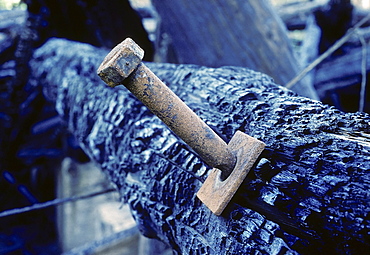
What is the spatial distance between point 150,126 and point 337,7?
2392 mm

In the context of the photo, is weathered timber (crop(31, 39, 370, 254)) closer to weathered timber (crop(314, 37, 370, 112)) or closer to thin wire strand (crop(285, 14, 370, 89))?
thin wire strand (crop(285, 14, 370, 89))

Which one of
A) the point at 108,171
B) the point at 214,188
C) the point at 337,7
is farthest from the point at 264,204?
the point at 337,7

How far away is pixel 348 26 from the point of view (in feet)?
9.02

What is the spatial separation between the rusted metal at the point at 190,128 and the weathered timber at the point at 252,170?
3cm

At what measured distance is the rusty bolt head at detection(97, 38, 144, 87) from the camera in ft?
1.89

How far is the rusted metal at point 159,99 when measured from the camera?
583 millimetres

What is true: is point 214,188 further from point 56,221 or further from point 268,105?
point 56,221

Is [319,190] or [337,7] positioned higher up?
[337,7]

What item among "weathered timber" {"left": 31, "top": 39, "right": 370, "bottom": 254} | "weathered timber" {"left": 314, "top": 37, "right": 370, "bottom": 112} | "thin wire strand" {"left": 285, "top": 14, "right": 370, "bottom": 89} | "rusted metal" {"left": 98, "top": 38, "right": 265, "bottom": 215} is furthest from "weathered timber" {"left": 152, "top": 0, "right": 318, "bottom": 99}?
"rusted metal" {"left": 98, "top": 38, "right": 265, "bottom": 215}

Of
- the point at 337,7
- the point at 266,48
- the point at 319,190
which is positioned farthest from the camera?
the point at 337,7

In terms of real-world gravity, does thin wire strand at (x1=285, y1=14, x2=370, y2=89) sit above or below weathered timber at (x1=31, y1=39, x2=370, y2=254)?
above

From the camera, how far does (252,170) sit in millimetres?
660

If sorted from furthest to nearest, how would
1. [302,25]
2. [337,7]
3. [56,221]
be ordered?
1. [56,221]
2. [302,25]
3. [337,7]

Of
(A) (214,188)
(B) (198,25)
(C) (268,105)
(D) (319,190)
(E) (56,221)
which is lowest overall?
(E) (56,221)
